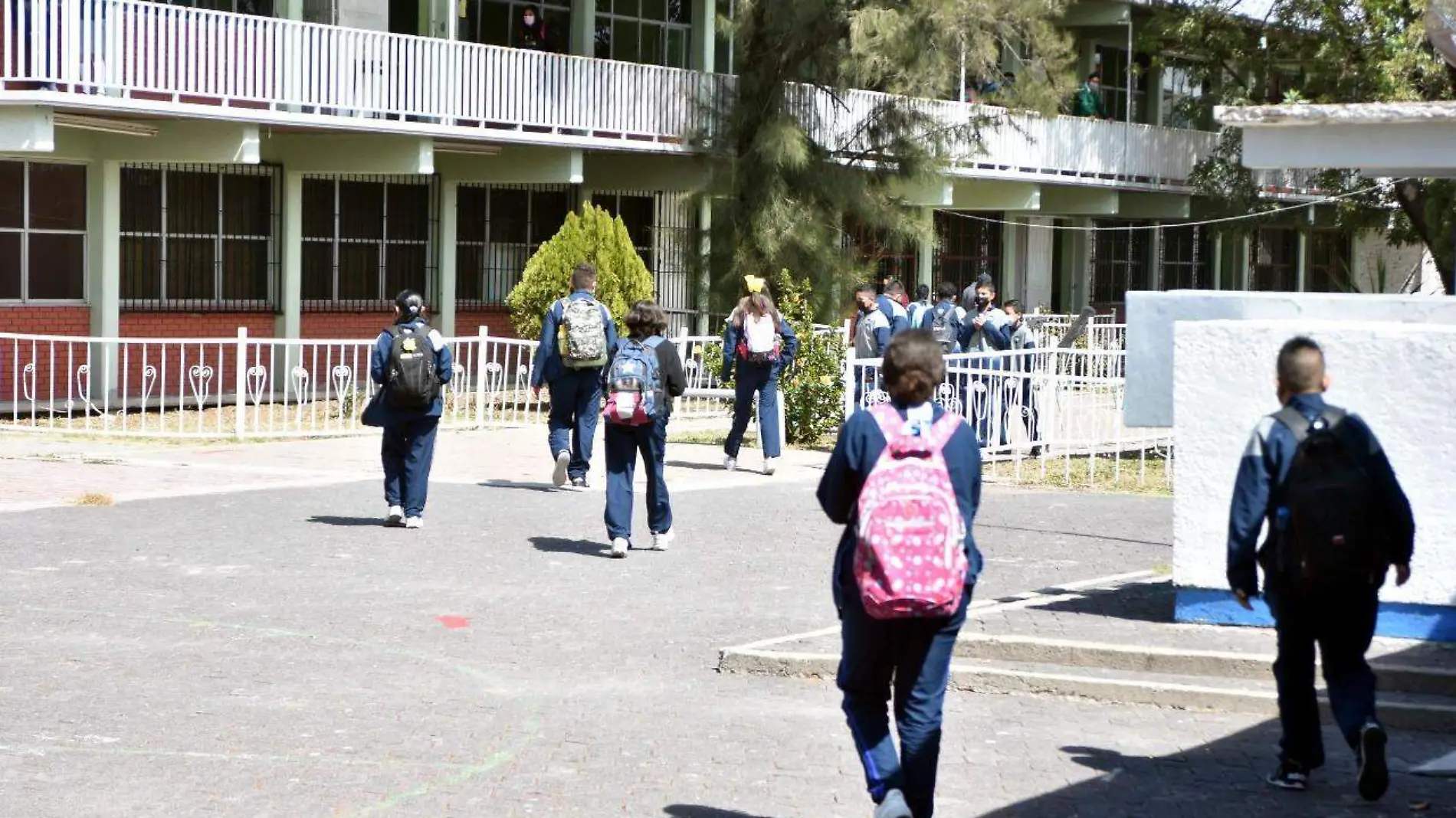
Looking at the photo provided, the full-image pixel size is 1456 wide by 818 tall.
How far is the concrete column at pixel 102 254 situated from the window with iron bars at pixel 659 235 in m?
7.81

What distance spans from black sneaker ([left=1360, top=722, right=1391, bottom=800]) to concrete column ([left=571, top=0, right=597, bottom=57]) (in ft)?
71.5

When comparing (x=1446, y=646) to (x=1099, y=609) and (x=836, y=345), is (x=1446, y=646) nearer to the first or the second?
(x=1099, y=609)

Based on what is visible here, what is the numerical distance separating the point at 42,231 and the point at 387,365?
10486 millimetres

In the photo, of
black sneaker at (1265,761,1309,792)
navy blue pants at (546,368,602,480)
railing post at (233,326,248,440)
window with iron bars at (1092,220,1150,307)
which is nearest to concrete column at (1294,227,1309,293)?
window with iron bars at (1092,220,1150,307)

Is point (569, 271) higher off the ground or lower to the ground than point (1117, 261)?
lower

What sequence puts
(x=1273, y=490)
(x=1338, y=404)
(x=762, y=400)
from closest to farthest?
1. (x=1273, y=490)
2. (x=1338, y=404)
3. (x=762, y=400)

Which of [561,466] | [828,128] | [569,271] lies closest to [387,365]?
[561,466]

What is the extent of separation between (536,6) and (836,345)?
32.6ft

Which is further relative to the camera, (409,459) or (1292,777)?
(409,459)

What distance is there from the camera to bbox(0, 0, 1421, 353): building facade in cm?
2050

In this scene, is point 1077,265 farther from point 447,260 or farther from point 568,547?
point 568,547

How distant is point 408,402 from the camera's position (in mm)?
12883

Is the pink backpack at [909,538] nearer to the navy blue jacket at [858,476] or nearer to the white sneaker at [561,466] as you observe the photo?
the navy blue jacket at [858,476]

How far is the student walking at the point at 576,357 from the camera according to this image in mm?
14648
